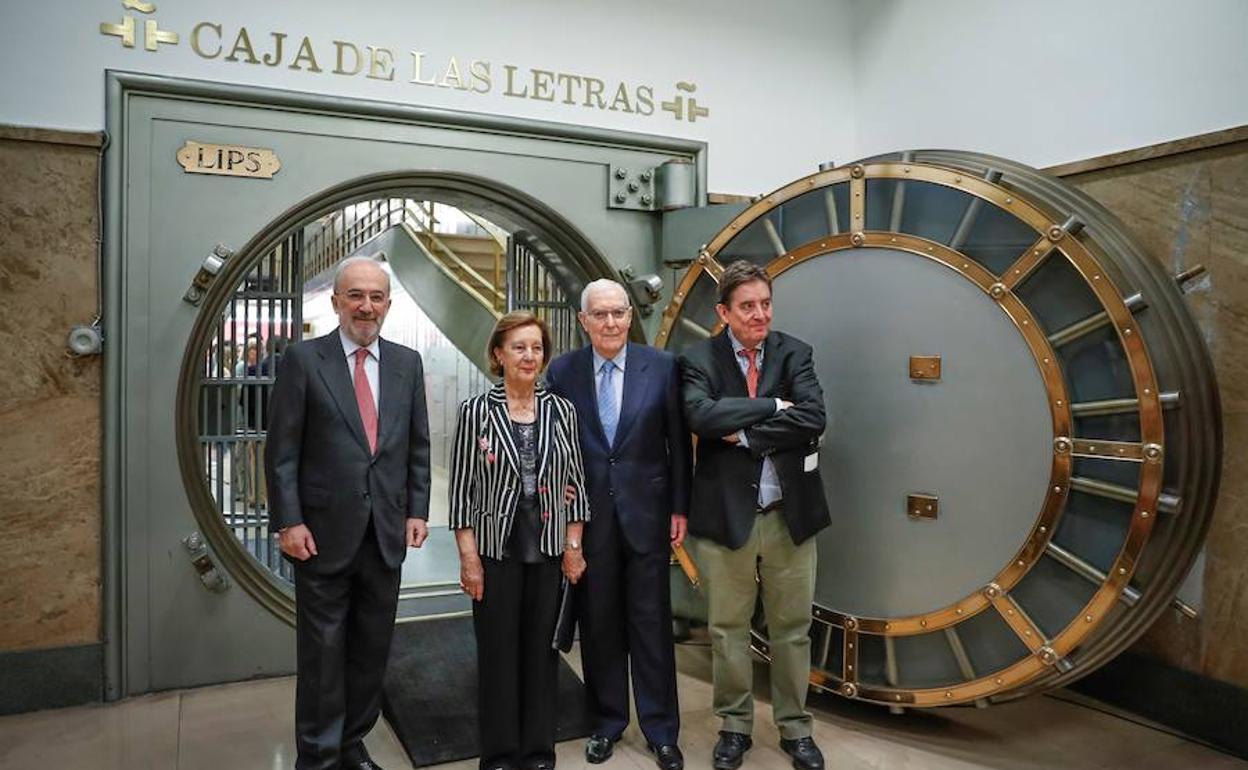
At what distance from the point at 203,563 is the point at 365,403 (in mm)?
1299

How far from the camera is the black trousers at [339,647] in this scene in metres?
2.37

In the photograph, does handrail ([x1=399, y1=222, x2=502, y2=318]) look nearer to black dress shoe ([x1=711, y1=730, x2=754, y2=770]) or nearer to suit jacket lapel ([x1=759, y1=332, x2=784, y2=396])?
suit jacket lapel ([x1=759, y1=332, x2=784, y2=396])

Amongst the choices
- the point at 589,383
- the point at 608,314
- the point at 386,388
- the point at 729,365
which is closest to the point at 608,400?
the point at 589,383

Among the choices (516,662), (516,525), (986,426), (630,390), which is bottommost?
(516,662)

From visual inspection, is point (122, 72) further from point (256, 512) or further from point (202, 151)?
point (256, 512)

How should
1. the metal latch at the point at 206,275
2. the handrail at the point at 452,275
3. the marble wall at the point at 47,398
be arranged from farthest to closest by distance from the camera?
the handrail at the point at 452,275 → the metal latch at the point at 206,275 → the marble wall at the point at 47,398

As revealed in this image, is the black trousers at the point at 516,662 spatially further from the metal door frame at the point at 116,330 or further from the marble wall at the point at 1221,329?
the marble wall at the point at 1221,329

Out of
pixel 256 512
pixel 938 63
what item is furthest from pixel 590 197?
pixel 256 512

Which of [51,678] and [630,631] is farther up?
[630,631]

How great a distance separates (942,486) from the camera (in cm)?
263

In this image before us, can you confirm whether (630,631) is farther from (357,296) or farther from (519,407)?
(357,296)

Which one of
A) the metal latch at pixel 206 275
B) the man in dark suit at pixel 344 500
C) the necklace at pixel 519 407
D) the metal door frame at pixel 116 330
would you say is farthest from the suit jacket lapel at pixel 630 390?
the metal door frame at pixel 116 330

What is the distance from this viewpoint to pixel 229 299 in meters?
3.36

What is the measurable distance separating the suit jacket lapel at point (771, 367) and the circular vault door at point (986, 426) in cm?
34
